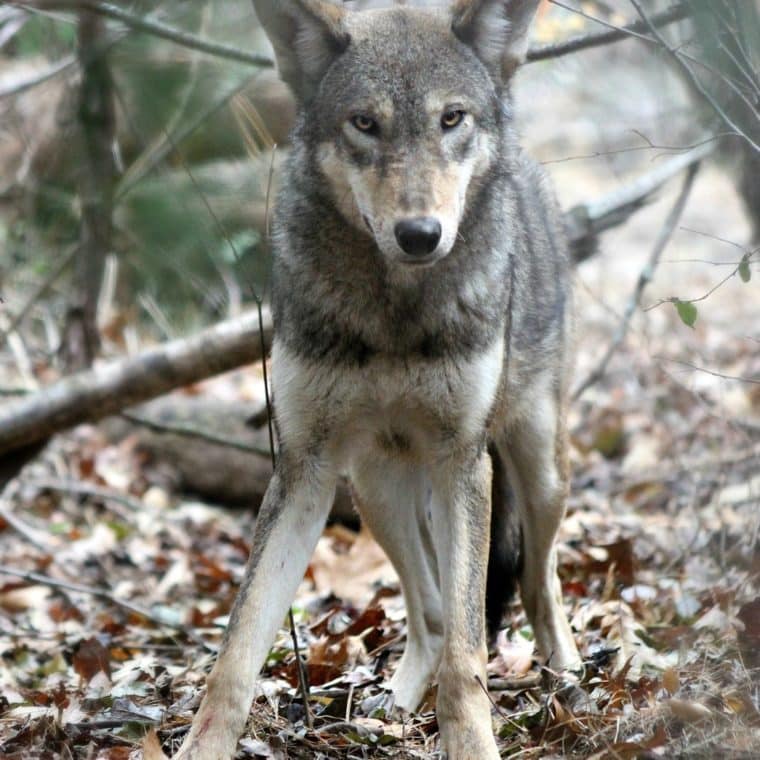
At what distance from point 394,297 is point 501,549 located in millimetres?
1533

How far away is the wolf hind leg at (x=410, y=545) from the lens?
15.7 feet

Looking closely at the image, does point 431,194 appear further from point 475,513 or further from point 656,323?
point 656,323

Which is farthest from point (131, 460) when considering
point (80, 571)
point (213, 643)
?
point (213, 643)

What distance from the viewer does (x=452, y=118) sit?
3.86m

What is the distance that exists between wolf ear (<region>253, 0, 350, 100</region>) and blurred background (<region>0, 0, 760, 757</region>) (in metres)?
0.16

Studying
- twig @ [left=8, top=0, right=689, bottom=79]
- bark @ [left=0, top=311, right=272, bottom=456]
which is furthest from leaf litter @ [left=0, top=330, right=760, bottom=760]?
twig @ [left=8, top=0, right=689, bottom=79]

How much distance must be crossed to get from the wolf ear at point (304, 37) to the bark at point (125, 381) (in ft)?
6.85

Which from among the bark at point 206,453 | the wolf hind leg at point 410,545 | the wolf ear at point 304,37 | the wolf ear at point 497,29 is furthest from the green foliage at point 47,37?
the bark at point 206,453

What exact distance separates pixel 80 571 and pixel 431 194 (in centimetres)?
426

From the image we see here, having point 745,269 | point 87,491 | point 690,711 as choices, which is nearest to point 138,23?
point 745,269

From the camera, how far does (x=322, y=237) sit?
4168mm

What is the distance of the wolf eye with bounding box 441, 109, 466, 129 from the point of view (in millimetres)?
3826

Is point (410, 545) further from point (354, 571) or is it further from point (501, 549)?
point (354, 571)

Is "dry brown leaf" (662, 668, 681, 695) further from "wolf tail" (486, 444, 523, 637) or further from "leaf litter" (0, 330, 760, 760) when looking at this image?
"wolf tail" (486, 444, 523, 637)
